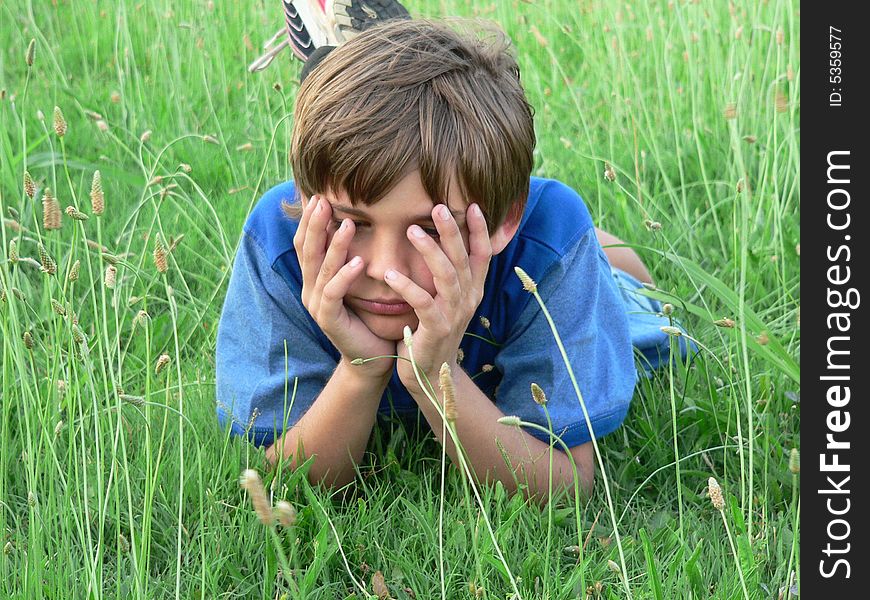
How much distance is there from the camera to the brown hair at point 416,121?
1.57 meters

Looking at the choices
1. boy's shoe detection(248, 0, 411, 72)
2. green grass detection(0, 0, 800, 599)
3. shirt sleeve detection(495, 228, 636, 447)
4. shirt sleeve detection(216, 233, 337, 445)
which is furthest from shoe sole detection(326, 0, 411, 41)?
shirt sleeve detection(495, 228, 636, 447)

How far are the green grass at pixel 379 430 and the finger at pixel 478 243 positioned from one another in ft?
0.91

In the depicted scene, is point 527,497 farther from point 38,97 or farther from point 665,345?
point 38,97

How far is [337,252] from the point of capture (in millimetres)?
1569

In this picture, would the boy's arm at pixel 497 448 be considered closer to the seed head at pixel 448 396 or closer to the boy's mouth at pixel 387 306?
the boy's mouth at pixel 387 306

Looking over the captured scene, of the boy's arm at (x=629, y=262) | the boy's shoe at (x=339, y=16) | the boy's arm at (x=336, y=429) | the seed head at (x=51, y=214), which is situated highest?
the boy's shoe at (x=339, y=16)

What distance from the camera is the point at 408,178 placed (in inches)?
61.6

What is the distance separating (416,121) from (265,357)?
556mm

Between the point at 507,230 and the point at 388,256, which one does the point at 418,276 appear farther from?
the point at 507,230

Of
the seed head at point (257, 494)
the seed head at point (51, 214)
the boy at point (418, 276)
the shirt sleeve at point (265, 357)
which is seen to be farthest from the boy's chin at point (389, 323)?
the seed head at point (257, 494)

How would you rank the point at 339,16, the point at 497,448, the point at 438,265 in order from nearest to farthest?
1. the point at 438,265
2. the point at 497,448
3. the point at 339,16

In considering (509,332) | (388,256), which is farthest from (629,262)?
(388,256)

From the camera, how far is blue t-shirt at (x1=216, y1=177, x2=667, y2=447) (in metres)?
1.88
